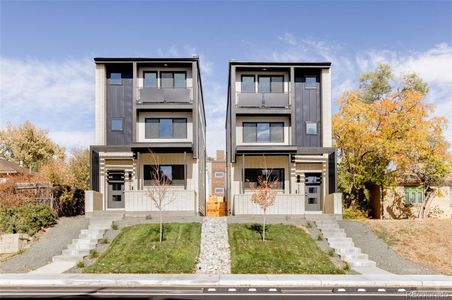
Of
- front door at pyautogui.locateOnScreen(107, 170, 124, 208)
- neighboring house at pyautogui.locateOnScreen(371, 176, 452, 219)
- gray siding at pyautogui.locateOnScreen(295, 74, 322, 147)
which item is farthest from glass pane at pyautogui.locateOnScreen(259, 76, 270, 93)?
neighboring house at pyautogui.locateOnScreen(371, 176, 452, 219)

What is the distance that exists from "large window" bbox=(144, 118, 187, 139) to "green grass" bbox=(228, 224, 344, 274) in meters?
8.49

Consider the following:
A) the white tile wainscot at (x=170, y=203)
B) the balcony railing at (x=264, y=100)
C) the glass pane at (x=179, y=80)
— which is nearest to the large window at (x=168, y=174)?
the white tile wainscot at (x=170, y=203)

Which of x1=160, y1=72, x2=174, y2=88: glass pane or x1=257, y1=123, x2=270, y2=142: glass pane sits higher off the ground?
x1=160, y1=72, x2=174, y2=88: glass pane

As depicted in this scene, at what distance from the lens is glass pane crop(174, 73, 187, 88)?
29.2 m

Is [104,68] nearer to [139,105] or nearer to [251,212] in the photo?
[139,105]

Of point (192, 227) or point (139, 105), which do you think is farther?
point (139, 105)

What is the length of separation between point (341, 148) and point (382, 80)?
14.3m

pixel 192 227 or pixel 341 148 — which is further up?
pixel 341 148

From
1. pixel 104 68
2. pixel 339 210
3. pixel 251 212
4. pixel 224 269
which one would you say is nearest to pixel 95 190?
pixel 104 68

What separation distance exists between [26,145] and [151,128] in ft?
108

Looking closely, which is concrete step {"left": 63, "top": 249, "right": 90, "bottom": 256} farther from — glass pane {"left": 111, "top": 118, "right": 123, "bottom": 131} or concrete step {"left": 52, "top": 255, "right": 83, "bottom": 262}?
glass pane {"left": 111, "top": 118, "right": 123, "bottom": 131}

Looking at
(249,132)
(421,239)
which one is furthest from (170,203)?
(421,239)

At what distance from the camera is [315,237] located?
22.2 metres

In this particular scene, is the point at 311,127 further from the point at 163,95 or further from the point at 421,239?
the point at 421,239
